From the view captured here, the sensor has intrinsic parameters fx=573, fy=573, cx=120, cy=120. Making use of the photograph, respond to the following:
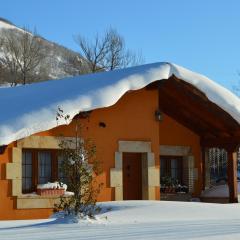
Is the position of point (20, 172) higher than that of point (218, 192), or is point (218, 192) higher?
point (20, 172)

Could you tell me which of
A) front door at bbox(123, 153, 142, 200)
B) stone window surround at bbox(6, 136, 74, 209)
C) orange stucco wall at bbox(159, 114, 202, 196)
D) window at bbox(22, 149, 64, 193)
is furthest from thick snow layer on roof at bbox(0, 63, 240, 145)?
orange stucco wall at bbox(159, 114, 202, 196)

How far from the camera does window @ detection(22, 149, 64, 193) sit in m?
13.8

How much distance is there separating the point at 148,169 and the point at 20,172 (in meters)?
3.71

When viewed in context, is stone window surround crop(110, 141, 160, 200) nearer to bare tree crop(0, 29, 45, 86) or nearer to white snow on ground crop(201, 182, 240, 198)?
white snow on ground crop(201, 182, 240, 198)

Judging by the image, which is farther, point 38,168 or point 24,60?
point 24,60

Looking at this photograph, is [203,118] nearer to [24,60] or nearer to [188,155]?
[188,155]

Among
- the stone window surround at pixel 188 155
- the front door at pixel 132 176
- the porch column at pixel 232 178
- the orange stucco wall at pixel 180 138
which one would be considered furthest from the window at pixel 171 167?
the front door at pixel 132 176

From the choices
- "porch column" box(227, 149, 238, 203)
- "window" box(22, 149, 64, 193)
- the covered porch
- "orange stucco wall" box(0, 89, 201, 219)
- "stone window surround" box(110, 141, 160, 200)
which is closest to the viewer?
"window" box(22, 149, 64, 193)

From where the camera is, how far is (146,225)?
934 centimetres

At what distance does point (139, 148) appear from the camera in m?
15.1

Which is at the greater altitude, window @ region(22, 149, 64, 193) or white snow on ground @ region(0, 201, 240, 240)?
window @ region(22, 149, 64, 193)

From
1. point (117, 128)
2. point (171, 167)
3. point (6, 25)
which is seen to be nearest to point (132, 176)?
point (117, 128)

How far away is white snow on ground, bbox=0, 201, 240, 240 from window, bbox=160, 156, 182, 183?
197 inches

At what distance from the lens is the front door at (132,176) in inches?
616
